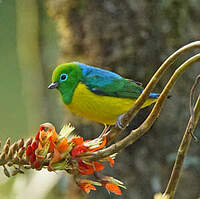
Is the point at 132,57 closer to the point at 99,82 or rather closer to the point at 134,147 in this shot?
the point at 134,147

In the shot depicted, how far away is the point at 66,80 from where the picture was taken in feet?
10.2

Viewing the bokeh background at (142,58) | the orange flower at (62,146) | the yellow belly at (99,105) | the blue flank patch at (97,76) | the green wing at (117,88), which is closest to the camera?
the orange flower at (62,146)

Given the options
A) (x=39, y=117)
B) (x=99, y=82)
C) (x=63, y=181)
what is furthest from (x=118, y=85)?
(x=39, y=117)

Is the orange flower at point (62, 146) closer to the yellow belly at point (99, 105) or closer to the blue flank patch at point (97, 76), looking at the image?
the yellow belly at point (99, 105)

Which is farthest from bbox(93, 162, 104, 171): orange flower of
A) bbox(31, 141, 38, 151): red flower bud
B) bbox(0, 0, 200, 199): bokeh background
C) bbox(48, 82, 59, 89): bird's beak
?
bbox(0, 0, 200, 199): bokeh background

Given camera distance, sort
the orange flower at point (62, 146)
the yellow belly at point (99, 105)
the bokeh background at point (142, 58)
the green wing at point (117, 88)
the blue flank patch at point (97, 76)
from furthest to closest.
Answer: the bokeh background at point (142, 58) → the blue flank patch at point (97, 76) → the green wing at point (117, 88) → the yellow belly at point (99, 105) → the orange flower at point (62, 146)

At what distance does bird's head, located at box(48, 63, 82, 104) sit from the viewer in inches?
121

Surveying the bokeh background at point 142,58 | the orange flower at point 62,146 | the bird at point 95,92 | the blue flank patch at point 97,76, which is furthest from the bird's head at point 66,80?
the orange flower at point 62,146

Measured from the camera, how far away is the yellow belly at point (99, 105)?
2.92 meters

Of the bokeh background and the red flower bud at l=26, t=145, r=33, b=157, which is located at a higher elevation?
the red flower bud at l=26, t=145, r=33, b=157

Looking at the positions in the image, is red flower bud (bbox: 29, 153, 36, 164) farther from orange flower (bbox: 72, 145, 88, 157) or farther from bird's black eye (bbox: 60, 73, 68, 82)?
bird's black eye (bbox: 60, 73, 68, 82)

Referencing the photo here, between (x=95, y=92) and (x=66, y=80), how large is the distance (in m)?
0.21

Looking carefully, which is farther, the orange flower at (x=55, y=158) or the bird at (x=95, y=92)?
the bird at (x=95, y=92)

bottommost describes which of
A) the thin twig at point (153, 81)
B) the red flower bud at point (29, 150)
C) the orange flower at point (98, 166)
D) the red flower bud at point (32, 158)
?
the orange flower at point (98, 166)
